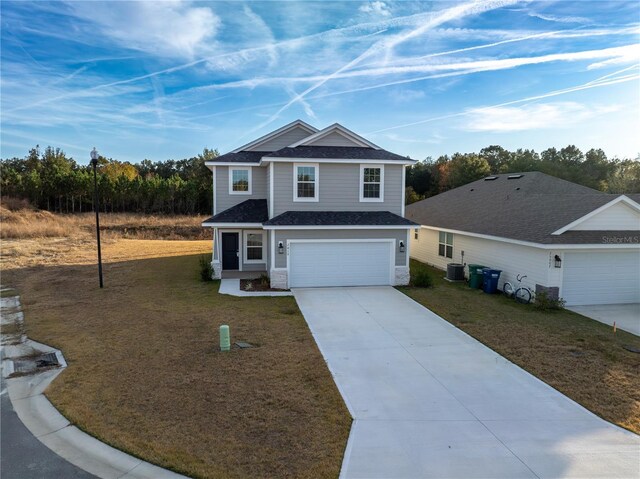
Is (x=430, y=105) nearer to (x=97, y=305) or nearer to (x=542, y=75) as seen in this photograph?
(x=542, y=75)

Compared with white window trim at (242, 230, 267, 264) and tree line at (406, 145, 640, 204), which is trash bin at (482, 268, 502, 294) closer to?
white window trim at (242, 230, 267, 264)

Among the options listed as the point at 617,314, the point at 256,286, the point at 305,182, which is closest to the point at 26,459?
the point at 256,286

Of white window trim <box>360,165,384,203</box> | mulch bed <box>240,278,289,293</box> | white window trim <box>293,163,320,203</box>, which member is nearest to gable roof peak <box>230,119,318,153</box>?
white window trim <box>293,163,320,203</box>

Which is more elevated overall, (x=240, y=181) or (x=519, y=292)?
(x=240, y=181)

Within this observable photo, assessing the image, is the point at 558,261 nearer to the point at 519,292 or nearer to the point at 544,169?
the point at 519,292

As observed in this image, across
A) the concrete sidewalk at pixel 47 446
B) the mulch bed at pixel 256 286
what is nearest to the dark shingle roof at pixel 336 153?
the mulch bed at pixel 256 286

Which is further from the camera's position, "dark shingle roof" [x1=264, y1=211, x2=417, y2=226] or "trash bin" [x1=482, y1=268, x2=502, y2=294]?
"dark shingle roof" [x1=264, y1=211, x2=417, y2=226]

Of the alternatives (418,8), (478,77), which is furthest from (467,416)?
(478,77)
